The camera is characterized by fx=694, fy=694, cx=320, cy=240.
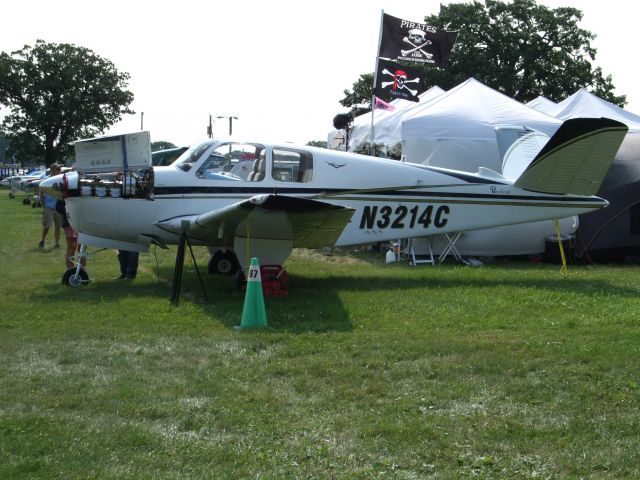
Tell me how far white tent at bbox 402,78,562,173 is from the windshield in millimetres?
5603

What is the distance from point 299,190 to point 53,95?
5029 centimetres

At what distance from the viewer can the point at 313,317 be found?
7609 millimetres

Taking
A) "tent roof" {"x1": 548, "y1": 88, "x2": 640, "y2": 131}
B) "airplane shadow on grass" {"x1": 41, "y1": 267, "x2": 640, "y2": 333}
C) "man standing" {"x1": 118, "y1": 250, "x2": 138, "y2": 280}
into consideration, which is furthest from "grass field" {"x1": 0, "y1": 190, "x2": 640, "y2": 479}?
"tent roof" {"x1": 548, "y1": 88, "x2": 640, "y2": 131}

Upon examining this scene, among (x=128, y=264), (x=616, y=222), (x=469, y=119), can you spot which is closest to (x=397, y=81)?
(x=469, y=119)

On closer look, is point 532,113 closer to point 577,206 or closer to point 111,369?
point 577,206

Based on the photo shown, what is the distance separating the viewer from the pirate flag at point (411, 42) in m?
15.5

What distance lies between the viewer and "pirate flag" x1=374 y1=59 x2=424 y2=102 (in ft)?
51.2

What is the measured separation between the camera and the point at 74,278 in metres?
10.0

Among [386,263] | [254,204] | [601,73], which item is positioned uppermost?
[601,73]

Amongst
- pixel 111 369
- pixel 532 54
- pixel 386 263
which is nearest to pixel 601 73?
pixel 532 54

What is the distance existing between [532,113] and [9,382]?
41.4ft

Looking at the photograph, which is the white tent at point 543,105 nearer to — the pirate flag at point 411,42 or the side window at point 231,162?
the pirate flag at point 411,42

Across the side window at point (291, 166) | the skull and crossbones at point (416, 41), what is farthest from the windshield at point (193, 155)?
the skull and crossbones at point (416, 41)

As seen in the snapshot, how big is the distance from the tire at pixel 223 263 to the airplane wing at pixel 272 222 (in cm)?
129
